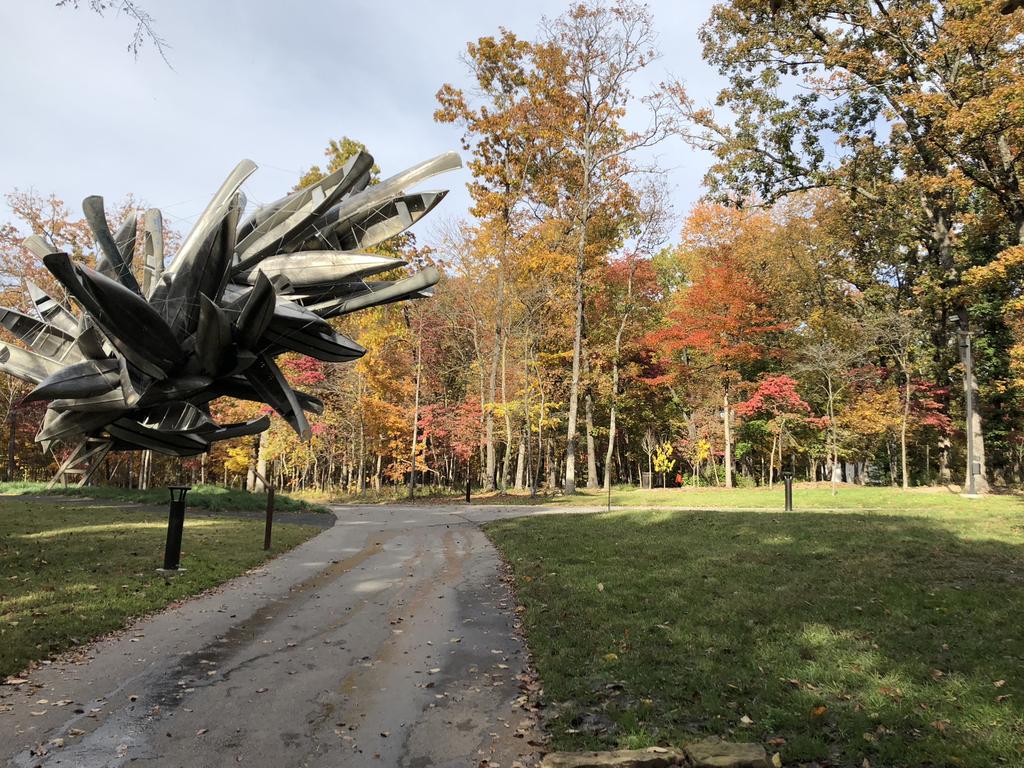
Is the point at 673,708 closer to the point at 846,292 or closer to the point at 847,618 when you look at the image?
the point at 847,618

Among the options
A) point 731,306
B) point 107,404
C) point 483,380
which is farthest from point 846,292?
point 107,404

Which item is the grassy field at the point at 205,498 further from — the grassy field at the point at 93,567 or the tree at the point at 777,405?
the tree at the point at 777,405

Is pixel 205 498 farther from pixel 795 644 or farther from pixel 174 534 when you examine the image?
pixel 795 644

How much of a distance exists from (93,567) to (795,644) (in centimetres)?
1006

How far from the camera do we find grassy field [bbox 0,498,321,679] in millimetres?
6758

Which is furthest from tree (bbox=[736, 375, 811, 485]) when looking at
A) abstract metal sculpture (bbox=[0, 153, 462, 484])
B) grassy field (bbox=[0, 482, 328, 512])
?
abstract metal sculpture (bbox=[0, 153, 462, 484])

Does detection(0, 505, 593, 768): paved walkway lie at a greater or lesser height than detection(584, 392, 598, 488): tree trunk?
lesser

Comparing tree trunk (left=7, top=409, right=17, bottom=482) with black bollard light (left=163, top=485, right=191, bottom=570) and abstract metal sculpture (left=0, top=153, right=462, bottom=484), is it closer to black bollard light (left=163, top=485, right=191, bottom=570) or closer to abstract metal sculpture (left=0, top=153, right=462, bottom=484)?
black bollard light (left=163, top=485, right=191, bottom=570)

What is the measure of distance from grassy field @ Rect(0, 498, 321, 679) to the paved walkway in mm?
503

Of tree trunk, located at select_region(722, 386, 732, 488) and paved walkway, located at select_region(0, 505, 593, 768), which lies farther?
tree trunk, located at select_region(722, 386, 732, 488)

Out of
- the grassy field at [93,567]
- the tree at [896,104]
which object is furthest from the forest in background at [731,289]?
the grassy field at [93,567]

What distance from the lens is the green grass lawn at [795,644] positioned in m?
4.32

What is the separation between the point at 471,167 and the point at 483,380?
10.8 m

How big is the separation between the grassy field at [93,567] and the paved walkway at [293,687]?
1.65 feet
